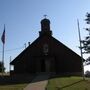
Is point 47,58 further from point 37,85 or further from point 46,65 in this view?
point 37,85

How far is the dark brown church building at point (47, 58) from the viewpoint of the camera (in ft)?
154

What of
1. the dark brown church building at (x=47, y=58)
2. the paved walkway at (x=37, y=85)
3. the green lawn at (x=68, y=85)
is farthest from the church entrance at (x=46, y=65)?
the green lawn at (x=68, y=85)

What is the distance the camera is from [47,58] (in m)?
47.1

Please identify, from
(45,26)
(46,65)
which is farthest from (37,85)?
(45,26)

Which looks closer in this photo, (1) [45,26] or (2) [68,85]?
(2) [68,85]

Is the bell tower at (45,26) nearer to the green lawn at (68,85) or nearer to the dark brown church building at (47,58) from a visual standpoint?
the dark brown church building at (47,58)

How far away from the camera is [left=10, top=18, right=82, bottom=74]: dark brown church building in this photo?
46.9 meters

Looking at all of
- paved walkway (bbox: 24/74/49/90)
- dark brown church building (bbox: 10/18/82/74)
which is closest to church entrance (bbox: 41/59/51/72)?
dark brown church building (bbox: 10/18/82/74)

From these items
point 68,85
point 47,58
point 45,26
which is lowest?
point 68,85

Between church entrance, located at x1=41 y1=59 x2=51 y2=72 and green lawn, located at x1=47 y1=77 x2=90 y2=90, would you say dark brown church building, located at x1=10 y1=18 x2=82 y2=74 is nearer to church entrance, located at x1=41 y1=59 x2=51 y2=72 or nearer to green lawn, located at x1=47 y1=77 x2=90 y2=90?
church entrance, located at x1=41 y1=59 x2=51 y2=72

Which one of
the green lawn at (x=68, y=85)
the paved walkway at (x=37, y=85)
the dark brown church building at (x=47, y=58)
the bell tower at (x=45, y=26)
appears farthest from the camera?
the bell tower at (x=45, y=26)

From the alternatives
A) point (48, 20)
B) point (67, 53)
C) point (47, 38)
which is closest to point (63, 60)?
point (67, 53)

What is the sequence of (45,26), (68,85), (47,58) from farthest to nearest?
(45,26) < (47,58) < (68,85)

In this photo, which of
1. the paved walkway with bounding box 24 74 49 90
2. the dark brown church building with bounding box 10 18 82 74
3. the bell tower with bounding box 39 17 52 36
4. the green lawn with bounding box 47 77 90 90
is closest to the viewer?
the green lawn with bounding box 47 77 90 90
